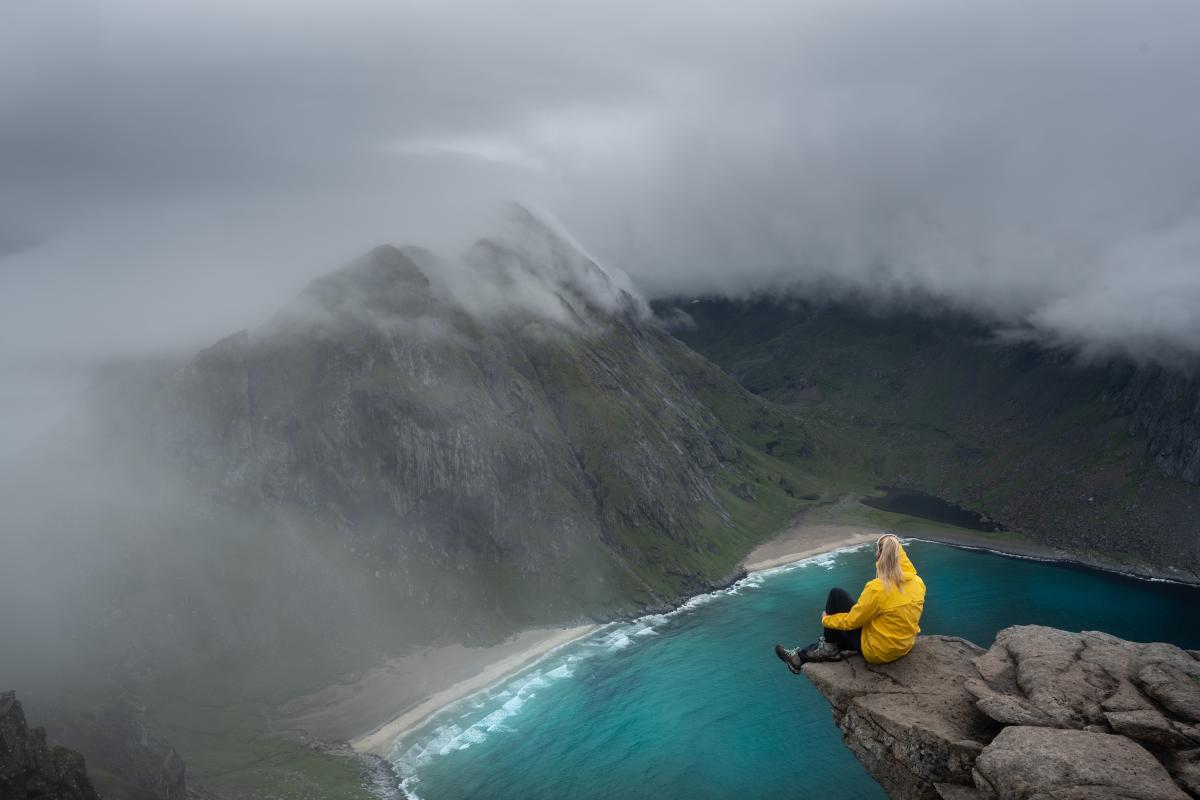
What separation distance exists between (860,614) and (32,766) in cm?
7423

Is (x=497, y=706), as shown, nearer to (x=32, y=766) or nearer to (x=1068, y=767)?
(x=32, y=766)

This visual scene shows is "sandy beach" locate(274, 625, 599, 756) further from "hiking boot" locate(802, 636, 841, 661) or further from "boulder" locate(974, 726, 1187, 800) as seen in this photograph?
"boulder" locate(974, 726, 1187, 800)

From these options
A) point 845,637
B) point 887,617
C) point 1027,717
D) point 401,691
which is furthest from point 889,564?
point 401,691

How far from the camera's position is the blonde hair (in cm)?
2391

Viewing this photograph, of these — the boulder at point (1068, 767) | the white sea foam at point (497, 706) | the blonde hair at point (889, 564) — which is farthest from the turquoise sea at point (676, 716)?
the boulder at point (1068, 767)

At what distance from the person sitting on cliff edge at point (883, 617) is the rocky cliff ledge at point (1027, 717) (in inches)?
27.4

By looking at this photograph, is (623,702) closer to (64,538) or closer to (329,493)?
(329,493)

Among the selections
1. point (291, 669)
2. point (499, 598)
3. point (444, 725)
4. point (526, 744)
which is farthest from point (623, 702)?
point (291, 669)

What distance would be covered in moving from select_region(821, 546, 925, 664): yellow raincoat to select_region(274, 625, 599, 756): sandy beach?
380 ft

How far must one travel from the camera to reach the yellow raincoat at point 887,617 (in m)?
23.8

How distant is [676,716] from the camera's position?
12888 centimetres

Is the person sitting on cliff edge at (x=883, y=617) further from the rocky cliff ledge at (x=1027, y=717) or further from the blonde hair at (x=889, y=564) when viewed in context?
the rocky cliff ledge at (x=1027, y=717)

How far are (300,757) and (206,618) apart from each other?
4779 centimetres

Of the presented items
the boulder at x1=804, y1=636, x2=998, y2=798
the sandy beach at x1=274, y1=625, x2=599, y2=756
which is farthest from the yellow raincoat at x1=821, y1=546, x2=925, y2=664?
the sandy beach at x1=274, y1=625, x2=599, y2=756
